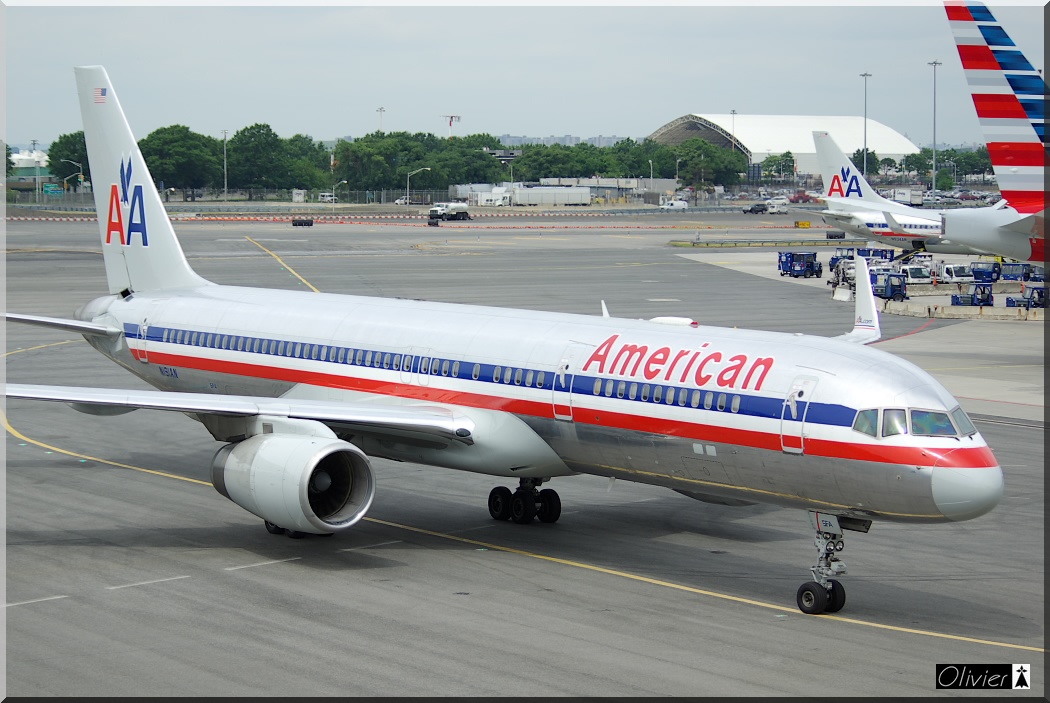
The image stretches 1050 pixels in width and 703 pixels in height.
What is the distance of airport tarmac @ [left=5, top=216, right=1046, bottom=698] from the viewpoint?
57.8 feet

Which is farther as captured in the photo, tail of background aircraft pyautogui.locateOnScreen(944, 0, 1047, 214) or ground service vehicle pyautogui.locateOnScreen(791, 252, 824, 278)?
ground service vehicle pyautogui.locateOnScreen(791, 252, 824, 278)

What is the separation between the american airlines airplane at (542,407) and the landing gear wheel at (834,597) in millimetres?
32

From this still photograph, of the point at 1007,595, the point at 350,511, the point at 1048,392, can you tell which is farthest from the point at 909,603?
the point at 1048,392

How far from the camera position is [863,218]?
8531 cm

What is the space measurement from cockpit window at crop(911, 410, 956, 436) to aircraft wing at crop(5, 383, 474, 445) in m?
9.06

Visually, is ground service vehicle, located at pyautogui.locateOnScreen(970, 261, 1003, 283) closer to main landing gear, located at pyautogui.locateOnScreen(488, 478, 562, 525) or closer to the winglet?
the winglet

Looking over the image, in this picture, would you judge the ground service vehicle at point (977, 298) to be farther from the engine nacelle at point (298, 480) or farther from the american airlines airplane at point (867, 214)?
the engine nacelle at point (298, 480)

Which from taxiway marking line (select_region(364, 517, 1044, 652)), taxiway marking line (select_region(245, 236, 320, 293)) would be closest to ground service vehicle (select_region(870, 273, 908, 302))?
taxiway marking line (select_region(245, 236, 320, 293))

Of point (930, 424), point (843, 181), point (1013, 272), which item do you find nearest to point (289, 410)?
point (930, 424)

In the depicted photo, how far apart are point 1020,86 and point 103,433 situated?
29733 millimetres

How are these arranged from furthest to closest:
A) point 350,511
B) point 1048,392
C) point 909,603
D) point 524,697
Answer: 1. point 1048,392
2. point 350,511
3. point 909,603
4. point 524,697

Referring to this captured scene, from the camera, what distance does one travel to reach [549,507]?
27266mm

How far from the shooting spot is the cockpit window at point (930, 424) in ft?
65.5

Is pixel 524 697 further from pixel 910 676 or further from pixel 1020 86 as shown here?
pixel 1020 86
